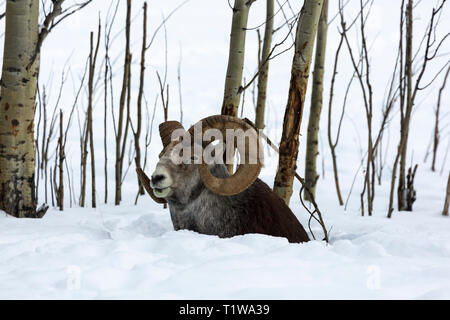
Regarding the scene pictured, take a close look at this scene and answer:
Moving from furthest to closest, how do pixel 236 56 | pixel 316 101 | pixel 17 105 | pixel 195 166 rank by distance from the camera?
pixel 316 101 → pixel 236 56 → pixel 17 105 → pixel 195 166

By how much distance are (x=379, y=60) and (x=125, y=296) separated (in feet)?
66.6

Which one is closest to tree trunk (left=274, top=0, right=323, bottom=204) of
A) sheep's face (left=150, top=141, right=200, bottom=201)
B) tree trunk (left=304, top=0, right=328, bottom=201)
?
sheep's face (left=150, top=141, right=200, bottom=201)

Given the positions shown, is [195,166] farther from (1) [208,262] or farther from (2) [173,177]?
(1) [208,262]

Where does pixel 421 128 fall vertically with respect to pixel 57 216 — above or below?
above

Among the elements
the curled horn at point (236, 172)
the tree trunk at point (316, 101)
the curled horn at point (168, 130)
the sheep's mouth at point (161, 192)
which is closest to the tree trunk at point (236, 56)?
the curled horn at point (168, 130)

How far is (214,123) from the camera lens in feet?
12.3

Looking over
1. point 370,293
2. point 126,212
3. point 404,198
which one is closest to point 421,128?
point 404,198

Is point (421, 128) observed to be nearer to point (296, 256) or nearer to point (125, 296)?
point (296, 256)

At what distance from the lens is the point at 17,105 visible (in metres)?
4.15

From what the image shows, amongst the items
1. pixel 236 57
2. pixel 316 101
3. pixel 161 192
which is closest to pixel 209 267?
pixel 161 192

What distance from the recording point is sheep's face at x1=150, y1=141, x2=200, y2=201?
368 centimetres

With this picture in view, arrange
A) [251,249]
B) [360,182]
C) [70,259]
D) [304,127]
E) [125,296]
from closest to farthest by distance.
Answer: [125,296]
[70,259]
[251,249]
[360,182]
[304,127]

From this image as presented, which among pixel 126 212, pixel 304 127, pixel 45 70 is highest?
pixel 45 70

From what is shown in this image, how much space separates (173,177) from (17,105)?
1.46m
